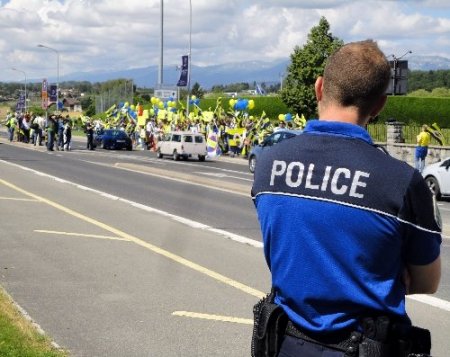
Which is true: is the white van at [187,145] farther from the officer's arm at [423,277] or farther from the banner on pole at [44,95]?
the officer's arm at [423,277]

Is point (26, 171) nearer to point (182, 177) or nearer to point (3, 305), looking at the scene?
point (182, 177)

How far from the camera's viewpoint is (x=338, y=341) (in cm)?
274

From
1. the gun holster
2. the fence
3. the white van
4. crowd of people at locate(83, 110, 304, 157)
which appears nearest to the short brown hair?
the gun holster

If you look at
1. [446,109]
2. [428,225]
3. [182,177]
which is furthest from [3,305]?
[446,109]

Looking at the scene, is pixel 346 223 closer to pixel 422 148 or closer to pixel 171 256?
pixel 171 256

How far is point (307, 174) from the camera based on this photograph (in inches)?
111

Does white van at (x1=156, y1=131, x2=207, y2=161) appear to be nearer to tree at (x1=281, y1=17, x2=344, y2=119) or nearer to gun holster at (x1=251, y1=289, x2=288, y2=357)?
tree at (x1=281, y1=17, x2=344, y2=119)

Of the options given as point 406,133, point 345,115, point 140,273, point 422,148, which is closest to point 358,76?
point 345,115

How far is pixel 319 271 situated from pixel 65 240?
8.88 metres

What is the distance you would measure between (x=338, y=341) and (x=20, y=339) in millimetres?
3761

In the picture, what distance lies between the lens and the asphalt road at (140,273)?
6.51m

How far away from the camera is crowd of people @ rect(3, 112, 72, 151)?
137 ft

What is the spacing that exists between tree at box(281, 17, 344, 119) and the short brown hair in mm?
49527

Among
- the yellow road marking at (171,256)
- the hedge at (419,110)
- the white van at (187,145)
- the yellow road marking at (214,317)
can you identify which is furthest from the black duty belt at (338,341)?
the hedge at (419,110)
